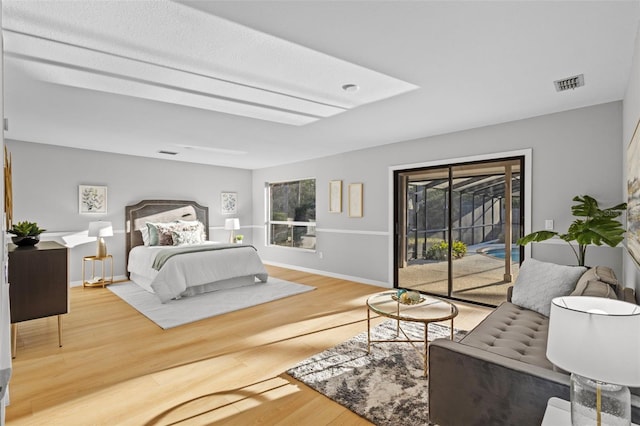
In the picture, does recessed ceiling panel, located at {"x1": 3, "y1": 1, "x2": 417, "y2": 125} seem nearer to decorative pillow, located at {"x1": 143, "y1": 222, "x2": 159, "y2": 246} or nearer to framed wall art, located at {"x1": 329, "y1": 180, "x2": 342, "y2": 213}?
framed wall art, located at {"x1": 329, "y1": 180, "x2": 342, "y2": 213}

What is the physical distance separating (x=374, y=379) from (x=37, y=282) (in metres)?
3.08

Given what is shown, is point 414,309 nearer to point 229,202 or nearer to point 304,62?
point 304,62

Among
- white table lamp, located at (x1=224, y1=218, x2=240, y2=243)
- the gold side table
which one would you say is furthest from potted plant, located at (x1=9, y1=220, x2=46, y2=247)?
white table lamp, located at (x1=224, y1=218, x2=240, y2=243)

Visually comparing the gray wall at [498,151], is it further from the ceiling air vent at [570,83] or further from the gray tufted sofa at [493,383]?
the gray tufted sofa at [493,383]

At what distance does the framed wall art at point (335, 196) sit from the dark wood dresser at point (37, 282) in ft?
13.6

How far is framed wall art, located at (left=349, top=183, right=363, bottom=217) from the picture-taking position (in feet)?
18.8

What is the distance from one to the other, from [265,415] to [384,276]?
3592 mm

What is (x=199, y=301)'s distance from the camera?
4633 mm

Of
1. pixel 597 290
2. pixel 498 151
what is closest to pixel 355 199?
pixel 498 151

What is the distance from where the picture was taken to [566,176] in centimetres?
362

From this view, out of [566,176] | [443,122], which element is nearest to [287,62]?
[443,122]

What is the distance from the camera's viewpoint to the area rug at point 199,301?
400 cm

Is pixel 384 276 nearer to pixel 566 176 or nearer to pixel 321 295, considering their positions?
pixel 321 295

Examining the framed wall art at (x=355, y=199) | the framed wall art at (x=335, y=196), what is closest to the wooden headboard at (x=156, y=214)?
the framed wall art at (x=335, y=196)
